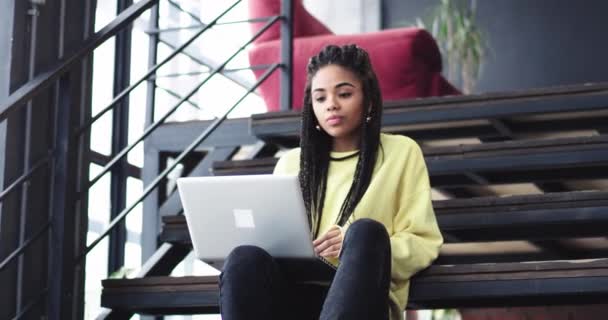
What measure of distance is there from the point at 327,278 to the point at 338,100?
0.43 m

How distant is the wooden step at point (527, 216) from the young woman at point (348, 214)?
0.29 metres

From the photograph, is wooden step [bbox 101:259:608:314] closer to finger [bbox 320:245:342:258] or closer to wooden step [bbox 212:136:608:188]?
finger [bbox 320:245:342:258]

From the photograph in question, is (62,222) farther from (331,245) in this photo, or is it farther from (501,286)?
(501,286)

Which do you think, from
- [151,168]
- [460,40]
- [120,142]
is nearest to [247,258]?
[151,168]

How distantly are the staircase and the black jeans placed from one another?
0.26 m

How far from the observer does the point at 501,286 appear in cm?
221

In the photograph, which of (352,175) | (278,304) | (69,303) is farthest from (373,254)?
(69,303)

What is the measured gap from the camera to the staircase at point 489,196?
87.4 inches

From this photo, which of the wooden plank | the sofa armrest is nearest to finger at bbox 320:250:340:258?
the wooden plank

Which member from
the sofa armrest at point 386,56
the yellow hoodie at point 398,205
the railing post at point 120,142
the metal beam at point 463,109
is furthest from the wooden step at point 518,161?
the sofa armrest at point 386,56

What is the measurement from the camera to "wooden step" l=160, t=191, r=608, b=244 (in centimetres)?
245

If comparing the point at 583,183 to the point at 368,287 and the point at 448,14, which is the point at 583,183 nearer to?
the point at 368,287

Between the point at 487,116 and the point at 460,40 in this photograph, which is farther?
the point at 460,40

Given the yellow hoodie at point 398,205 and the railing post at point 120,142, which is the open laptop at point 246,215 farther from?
the railing post at point 120,142
